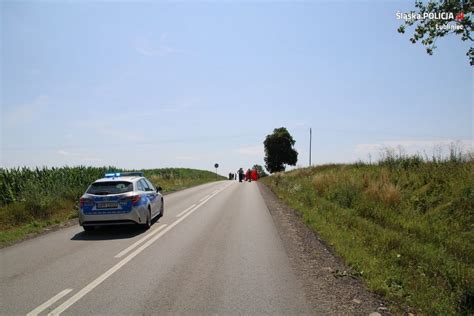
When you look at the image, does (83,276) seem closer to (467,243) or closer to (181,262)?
(181,262)

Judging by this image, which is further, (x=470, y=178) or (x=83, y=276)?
(x=470, y=178)

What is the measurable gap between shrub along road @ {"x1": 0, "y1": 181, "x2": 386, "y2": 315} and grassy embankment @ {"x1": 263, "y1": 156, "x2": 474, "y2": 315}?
2.68 feet

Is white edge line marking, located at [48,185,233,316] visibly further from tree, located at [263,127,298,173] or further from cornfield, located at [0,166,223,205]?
tree, located at [263,127,298,173]

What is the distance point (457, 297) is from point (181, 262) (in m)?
4.61

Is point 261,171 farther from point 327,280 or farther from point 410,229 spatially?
point 327,280

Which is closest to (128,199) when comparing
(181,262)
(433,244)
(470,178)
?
(181,262)

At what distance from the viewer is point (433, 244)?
8820 mm

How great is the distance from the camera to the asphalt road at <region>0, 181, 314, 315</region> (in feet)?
16.0

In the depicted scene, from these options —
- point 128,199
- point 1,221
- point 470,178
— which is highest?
point 470,178

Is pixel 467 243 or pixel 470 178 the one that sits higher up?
pixel 470 178

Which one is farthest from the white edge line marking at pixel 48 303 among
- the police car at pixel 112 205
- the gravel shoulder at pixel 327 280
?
the police car at pixel 112 205

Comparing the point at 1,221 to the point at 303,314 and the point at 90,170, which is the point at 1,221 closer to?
the point at 90,170

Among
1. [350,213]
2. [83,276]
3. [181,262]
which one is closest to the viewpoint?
[83,276]

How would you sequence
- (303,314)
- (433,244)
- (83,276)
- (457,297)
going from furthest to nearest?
(433,244) → (83,276) → (457,297) → (303,314)
